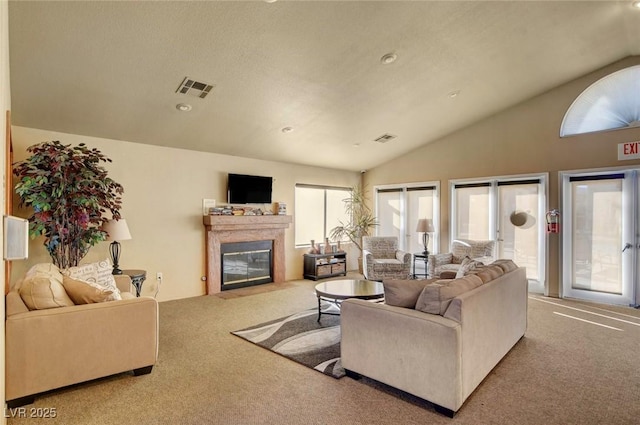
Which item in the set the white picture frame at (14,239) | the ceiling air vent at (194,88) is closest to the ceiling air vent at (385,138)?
the ceiling air vent at (194,88)

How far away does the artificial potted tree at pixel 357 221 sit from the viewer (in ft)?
26.2

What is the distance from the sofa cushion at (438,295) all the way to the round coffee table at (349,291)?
4.30 feet

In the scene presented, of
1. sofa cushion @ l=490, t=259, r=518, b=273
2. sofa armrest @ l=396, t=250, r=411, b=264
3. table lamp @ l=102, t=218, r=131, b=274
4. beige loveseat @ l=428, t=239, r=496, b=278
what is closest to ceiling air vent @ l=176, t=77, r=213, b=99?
table lamp @ l=102, t=218, r=131, b=274

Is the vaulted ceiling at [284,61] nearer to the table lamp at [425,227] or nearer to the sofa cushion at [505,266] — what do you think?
the table lamp at [425,227]

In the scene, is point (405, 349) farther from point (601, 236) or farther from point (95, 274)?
point (601, 236)

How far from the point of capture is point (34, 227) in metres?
3.68

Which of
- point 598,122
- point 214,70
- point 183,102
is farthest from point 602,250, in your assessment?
point 183,102

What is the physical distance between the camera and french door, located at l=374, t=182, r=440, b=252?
7.32 m

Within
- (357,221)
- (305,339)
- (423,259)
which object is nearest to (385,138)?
(357,221)

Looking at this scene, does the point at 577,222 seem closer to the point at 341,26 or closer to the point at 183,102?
the point at 341,26

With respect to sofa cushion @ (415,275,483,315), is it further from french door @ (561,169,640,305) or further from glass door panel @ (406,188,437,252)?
glass door panel @ (406,188,437,252)

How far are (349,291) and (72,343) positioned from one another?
2.67 metres

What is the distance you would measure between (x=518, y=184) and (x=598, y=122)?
1437mm

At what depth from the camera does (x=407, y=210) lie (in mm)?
7773
